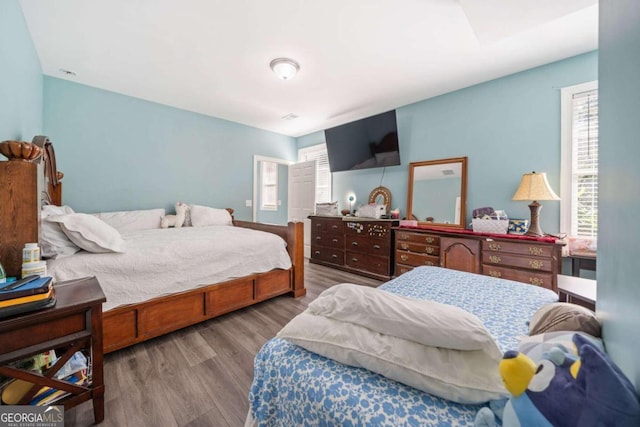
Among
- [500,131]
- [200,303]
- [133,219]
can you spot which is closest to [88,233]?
[200,303]

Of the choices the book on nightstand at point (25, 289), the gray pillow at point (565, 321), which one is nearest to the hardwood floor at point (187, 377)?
the book on nightstand at point (25, 289)

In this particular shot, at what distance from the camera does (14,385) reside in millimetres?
1078

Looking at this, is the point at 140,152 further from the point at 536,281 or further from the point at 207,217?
the point at 536,281

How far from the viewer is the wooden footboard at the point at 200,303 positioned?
1.78 metres

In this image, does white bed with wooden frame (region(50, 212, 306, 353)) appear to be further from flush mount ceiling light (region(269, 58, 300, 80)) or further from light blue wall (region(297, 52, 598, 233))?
light blue wall (region(297, 52, 598, 233))

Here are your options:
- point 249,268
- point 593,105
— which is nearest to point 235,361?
point 249,268

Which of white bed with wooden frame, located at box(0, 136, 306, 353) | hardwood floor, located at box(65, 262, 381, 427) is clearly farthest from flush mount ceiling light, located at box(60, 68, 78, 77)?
hardwood floor, located at box(65, 262, 381, 427)

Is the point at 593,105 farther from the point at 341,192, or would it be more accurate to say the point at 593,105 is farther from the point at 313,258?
the point at 313,258

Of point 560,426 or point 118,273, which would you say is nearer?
point 560,426

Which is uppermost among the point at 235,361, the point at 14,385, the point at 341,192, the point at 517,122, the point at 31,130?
the point at 517,122

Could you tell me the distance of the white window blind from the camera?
2.37 metres

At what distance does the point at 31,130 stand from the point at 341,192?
404 centimetres

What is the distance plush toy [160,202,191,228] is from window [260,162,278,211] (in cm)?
271

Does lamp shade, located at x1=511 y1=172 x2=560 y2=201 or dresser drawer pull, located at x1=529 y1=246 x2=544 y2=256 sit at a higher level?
lamp shade, located at x1=511 y1=172 x2=560 y2=201
